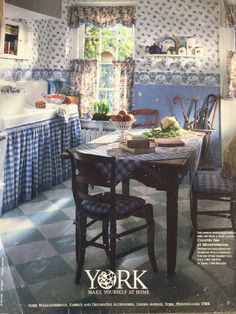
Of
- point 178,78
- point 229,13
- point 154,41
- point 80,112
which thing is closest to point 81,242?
point 80,112

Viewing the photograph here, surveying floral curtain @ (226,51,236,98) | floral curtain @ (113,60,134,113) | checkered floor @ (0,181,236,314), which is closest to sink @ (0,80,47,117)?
floral curtain @ (113,60,134,113)

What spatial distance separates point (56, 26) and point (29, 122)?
54 centimetres

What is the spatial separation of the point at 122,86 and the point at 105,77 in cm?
11

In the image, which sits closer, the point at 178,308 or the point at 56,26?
the point at 178,308

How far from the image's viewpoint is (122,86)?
67.3 inches

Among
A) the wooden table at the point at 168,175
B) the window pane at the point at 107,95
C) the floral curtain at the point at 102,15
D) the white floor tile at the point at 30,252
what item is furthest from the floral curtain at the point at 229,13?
the white floor tile at the point at 30,252

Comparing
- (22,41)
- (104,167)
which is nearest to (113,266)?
(104,167)

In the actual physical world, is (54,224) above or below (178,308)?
above

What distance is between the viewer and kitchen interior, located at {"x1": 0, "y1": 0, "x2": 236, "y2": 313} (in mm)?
1520

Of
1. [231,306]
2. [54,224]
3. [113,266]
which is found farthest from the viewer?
[54,224]

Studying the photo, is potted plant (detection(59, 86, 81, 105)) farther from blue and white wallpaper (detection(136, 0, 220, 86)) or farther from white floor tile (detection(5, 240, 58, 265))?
white floor tile (detection(5, 240, 58, 265))

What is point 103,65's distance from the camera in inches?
68.8

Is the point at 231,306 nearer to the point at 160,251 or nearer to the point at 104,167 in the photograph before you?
the point at 160,251

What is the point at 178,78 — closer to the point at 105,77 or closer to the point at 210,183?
the point at 105,77
